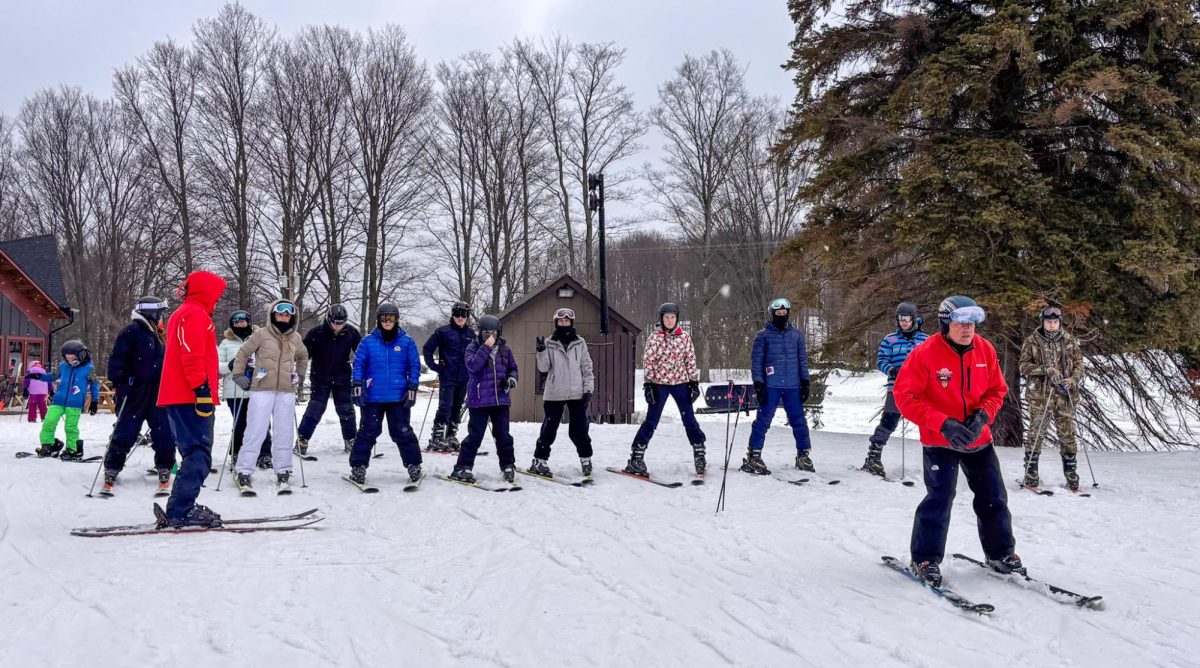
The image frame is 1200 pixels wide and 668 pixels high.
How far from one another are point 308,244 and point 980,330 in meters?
26.2

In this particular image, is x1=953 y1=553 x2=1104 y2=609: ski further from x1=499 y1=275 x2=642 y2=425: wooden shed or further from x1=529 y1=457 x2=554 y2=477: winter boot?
x1=499 y1=275 x2=642 y2=425: wooden shed

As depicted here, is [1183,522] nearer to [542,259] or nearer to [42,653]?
[42,653]

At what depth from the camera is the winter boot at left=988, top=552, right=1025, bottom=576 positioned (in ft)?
15.0

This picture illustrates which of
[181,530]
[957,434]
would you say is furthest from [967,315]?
[181,530]

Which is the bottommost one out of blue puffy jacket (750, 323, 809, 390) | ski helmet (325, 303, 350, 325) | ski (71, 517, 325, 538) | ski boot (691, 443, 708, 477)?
ski (71, 517, 325, 538)

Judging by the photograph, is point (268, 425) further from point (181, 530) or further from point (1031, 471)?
point (1031, 471)

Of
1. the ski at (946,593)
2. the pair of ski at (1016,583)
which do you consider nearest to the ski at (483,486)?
A: the ski at (946,593)

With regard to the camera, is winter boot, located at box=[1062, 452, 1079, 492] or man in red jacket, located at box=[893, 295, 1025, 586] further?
winter boot, located at box=[1062, 452, 1079, 492]

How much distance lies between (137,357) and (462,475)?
10.8 feet

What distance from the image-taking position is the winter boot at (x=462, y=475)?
25.5ft

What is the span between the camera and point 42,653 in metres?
3.40

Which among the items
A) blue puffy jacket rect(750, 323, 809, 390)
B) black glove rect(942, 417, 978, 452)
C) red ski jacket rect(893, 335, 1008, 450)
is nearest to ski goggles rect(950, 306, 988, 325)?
red ski jacket rect(893, 335, 1008, 450)

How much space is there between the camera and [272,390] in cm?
746

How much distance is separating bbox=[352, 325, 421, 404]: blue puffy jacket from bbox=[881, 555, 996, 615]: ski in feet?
15.8
